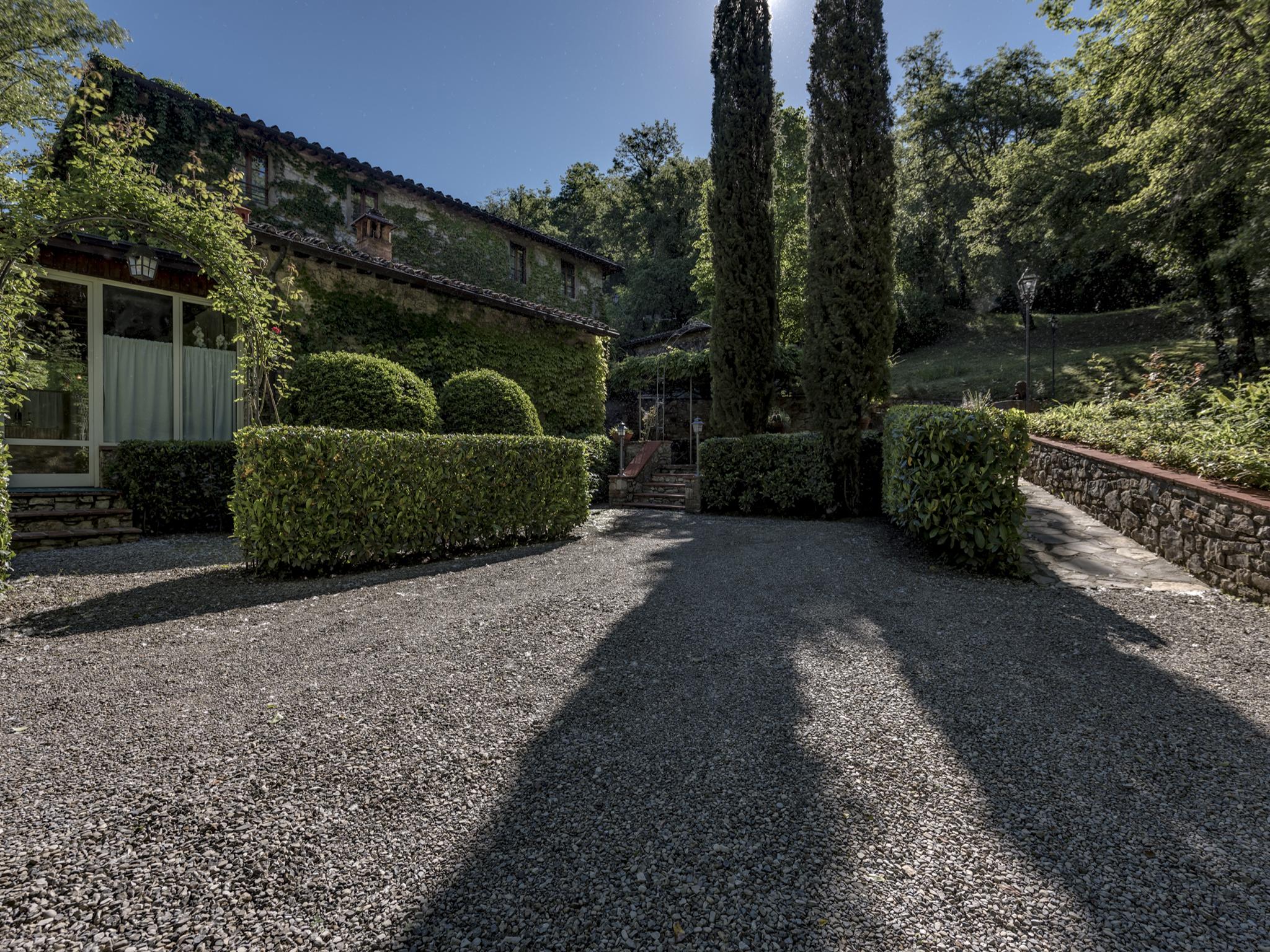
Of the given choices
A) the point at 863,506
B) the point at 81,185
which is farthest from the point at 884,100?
the point at 81,185

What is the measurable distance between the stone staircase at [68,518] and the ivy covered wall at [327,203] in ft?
23.8

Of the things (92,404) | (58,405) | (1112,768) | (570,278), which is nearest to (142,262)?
(92,404)

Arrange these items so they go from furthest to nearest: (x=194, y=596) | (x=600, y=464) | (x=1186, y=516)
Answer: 1. (x=600, y=464)
2. (x=1186, y=516)
3. (x=194, y=596)

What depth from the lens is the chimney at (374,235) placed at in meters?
11.7

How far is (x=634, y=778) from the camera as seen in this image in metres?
1.93

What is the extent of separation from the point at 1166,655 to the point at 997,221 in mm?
20129

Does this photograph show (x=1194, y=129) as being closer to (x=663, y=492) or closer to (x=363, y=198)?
(x=663, y=492)

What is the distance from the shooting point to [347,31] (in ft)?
29.5

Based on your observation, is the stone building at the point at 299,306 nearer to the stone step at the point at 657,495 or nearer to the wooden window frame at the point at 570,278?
the wooden window frame at the point at 570,278

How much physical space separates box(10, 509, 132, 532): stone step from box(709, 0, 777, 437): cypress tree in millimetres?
9433

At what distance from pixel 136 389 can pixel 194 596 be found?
5.60m

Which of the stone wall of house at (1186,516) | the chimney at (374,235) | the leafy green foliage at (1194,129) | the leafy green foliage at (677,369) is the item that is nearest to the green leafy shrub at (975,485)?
the stone wall of house at (1186,516)

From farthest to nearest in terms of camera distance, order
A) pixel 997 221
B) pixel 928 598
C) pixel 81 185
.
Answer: pixel 997 221 < pixel 81 185 < pixel 928 598

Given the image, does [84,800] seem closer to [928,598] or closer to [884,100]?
[928,598]
